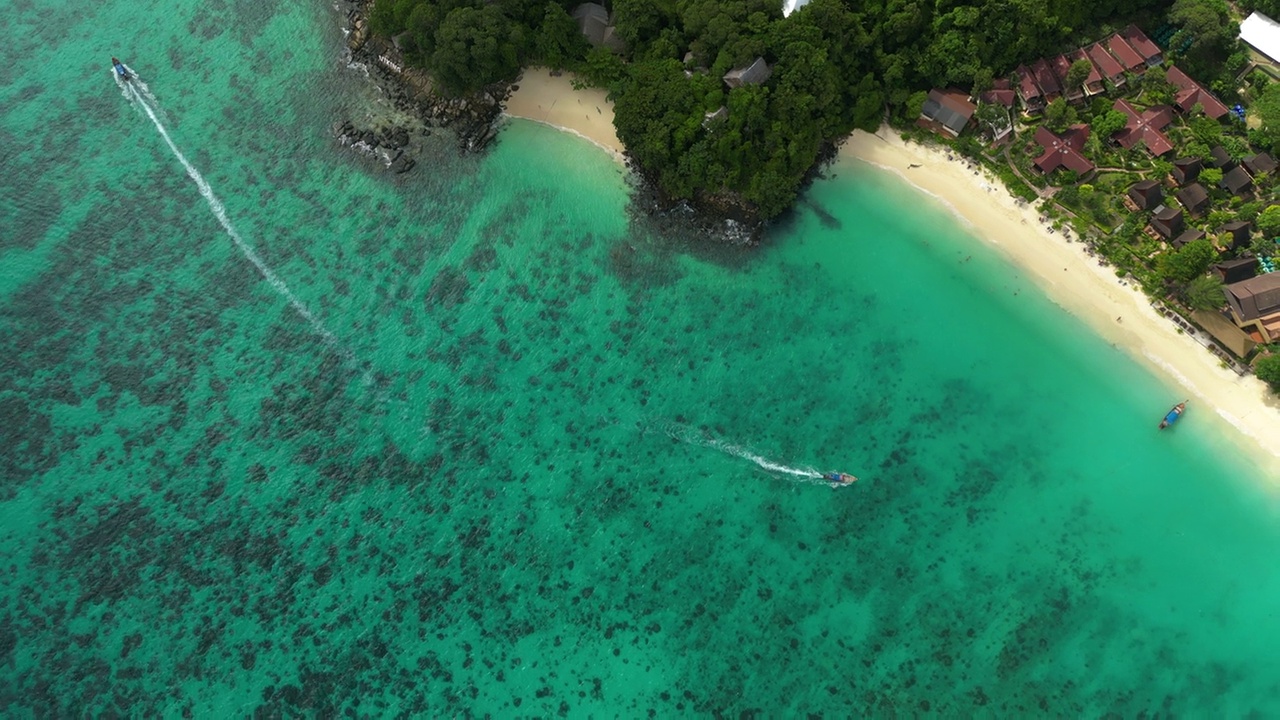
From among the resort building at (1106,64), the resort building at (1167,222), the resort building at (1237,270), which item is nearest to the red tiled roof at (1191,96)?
the resort building at (1106,64)

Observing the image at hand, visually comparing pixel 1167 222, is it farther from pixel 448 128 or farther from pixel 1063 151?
pixel 448 128

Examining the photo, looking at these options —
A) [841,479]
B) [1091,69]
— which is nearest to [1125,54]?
[1091,69]

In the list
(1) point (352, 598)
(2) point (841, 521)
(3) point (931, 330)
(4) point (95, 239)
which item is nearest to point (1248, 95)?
(3) point (931, 330)

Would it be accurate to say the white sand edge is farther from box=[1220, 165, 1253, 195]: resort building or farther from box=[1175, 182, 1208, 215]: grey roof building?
box=[1220, 165, 1253, 195]: resort building

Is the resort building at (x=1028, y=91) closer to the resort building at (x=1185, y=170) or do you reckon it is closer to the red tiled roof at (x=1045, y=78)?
the red tiled roof at (x=1045, y=78)

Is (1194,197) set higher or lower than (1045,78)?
lower

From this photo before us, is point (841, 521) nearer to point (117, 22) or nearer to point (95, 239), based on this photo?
point (95, 239)

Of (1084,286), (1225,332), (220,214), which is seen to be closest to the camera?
(1225,332)
